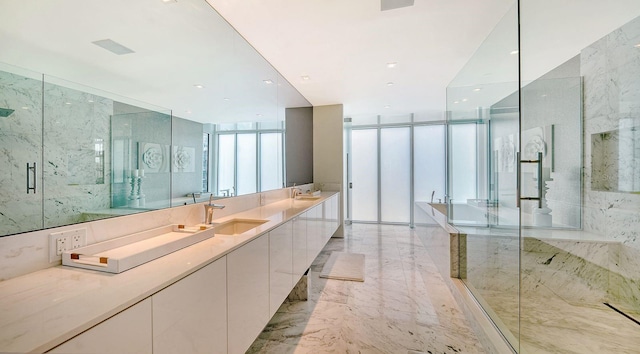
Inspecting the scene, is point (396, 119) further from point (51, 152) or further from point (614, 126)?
point (51, 152)

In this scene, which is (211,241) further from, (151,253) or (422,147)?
(422,147)

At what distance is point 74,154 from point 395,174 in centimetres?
565

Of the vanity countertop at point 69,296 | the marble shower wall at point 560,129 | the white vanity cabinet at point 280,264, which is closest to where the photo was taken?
the vanity countertop at point 69,296

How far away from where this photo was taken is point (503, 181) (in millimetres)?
2744

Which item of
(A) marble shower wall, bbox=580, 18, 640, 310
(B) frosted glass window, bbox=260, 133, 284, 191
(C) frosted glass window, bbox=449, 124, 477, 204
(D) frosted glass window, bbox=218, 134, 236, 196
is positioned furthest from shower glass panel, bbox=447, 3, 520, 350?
(D) frosted glass window, bbox=218, 134, 236, 196

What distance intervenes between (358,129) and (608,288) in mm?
4854

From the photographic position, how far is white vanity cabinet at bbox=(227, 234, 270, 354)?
1.24m

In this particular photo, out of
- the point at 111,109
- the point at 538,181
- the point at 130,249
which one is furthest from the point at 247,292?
the point at 538,181

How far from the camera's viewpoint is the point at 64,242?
1031 millimetres

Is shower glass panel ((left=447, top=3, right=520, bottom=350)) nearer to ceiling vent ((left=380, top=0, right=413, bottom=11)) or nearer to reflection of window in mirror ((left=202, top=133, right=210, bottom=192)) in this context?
ceiling vent ((left=380, top=0, right=413, bottom=11))

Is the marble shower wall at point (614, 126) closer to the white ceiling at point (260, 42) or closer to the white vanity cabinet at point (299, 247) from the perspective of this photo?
the white ceiling at point (260, 42)

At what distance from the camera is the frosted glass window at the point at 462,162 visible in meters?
3.58

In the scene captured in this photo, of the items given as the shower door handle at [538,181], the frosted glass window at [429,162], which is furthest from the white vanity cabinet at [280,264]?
the frosted glass window at [429,162]

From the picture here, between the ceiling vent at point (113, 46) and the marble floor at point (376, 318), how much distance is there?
7.01ft
